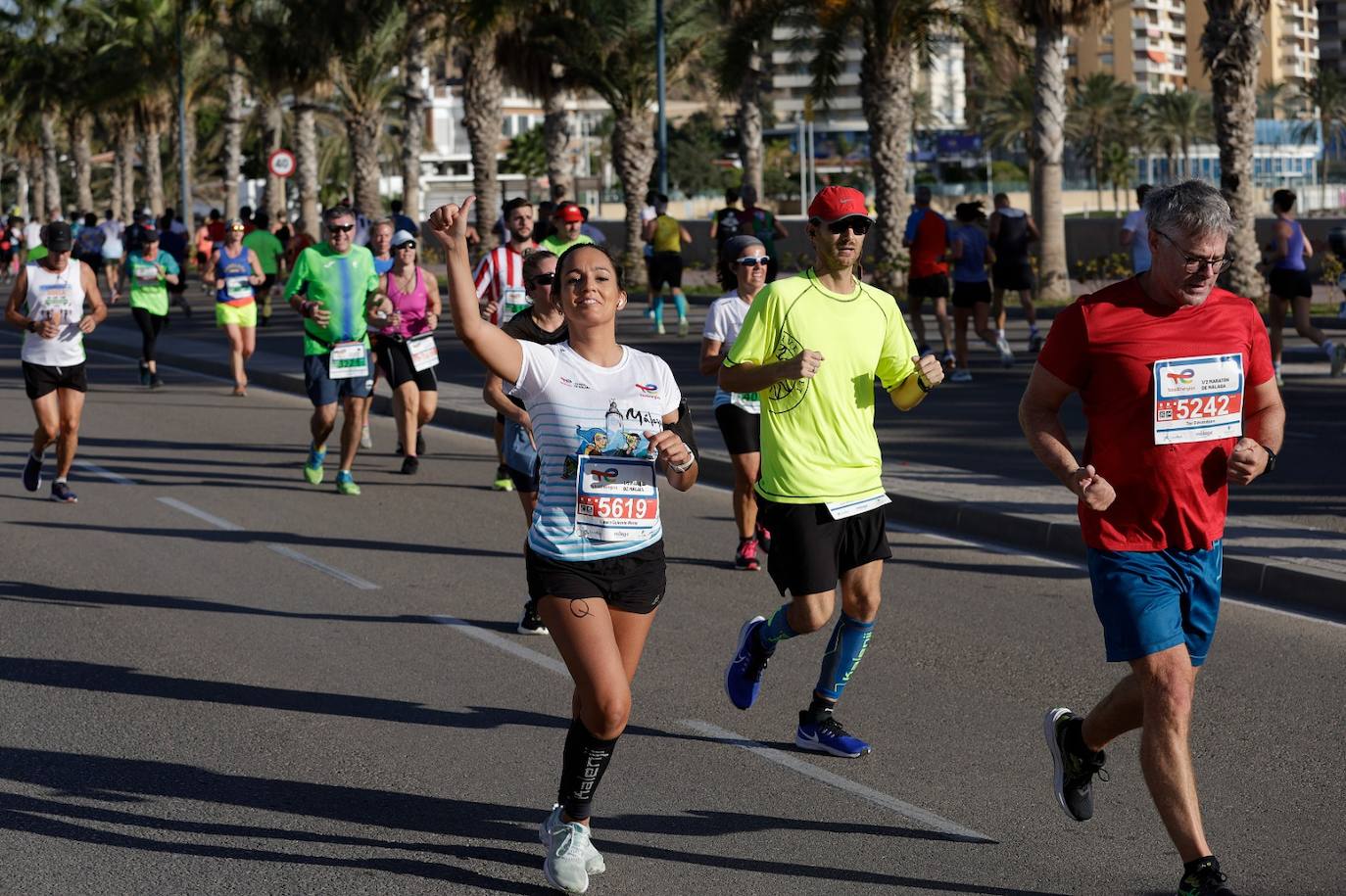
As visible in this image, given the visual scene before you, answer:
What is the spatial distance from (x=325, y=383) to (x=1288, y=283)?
9295 mm

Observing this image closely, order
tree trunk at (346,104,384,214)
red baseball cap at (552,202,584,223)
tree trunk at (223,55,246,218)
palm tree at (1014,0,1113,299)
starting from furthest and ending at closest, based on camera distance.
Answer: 1. tree trunk at (223,55,246,218)
2. tree trunk at (346,104,384,214)
3. palm tree at (1014,0,1113,299)
4. red baseball cap at (552,202,584,223)

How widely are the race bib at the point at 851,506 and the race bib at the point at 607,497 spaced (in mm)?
1224

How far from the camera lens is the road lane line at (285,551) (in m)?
9.81

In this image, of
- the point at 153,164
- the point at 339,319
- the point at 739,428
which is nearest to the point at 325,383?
the point at 339,319

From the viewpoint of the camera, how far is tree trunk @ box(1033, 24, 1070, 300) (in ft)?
91.3

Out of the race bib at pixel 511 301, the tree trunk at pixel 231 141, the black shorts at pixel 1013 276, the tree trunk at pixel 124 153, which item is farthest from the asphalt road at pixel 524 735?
the tree trunk at pixel 124 153

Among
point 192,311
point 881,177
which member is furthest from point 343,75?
point 881,177

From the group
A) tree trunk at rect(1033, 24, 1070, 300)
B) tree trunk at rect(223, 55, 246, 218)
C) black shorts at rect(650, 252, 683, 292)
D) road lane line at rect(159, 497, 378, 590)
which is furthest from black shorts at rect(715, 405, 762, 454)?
tree trunk at rect(223, 55, 246, 218)

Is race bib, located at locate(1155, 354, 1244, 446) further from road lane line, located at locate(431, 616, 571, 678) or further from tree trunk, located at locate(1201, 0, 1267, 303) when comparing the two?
tree trunk, located at locate(1201, 0, 1267, 303)

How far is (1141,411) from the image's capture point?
4.80 m

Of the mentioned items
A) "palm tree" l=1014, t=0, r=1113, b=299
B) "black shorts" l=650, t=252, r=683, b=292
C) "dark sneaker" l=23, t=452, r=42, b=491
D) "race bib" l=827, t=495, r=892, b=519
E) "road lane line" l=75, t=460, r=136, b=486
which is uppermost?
"palm tree" l=1014, t=0, r=1113, b=299

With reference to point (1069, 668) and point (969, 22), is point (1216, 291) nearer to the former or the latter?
point (1069, 668)

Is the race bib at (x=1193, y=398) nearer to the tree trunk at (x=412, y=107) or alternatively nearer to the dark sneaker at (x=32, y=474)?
the dark sneaker at (x=32, y=474)

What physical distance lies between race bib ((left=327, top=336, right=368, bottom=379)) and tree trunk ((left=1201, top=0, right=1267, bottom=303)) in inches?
533
